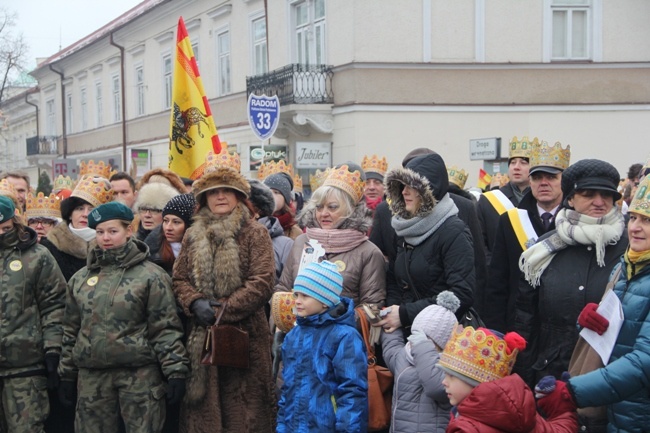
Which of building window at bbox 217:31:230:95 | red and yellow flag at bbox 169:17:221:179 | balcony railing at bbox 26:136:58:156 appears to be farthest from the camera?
balcony railing at bbox 26:136:58:156

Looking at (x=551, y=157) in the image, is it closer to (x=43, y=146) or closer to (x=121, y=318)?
(x=121, y=318)

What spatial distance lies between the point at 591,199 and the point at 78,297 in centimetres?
324

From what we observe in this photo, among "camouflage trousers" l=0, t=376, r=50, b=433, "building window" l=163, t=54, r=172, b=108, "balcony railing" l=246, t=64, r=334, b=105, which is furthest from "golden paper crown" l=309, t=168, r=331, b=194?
"building window" l=163, t=54, r=172, b=108

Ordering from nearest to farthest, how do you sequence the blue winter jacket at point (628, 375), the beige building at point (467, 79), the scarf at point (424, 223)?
the blue winter jacket at point (628, 375) < the scarf at point (424, 223) < the beige building at point (467, 79)

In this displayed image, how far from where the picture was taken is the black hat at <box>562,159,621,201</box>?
4438 mm

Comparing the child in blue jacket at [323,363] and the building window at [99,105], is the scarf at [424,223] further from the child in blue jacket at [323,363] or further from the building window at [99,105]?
the building window at [99,105]

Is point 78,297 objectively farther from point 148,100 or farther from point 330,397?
point 148,100

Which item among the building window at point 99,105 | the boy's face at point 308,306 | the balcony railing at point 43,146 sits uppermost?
the building window at point 99,105

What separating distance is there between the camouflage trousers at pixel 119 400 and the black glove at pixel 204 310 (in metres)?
0.46

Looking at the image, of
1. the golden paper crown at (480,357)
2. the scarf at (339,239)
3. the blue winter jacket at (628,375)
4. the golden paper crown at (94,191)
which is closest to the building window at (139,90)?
the golden paper crown at (94,191)

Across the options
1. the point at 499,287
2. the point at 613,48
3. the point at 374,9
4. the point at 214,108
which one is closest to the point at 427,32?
the point at 374,9

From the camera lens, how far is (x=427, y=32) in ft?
62.2

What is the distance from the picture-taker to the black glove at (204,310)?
17.3 feet

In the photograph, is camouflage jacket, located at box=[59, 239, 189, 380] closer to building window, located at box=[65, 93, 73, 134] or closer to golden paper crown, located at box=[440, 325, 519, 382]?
golden paper crown, located at box=[440, 325, 519, 382]
